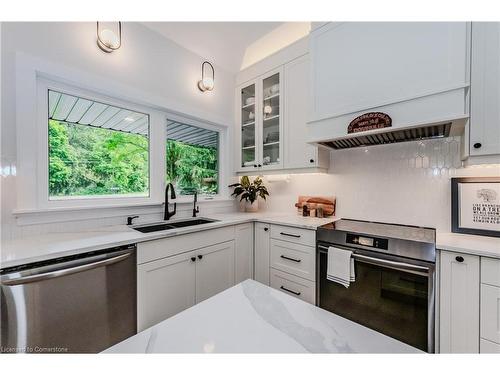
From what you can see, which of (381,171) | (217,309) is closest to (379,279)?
(381,171)

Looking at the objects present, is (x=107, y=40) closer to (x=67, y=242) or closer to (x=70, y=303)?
(x=67, y=242)

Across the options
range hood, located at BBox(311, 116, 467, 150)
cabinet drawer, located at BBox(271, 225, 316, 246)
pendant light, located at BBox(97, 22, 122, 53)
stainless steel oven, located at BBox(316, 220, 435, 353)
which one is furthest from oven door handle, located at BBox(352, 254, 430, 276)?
pendant light, located at BBox(97, 22, 122, 53)

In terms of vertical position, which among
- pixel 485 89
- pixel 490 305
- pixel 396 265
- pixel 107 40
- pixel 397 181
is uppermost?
pixel 107 40

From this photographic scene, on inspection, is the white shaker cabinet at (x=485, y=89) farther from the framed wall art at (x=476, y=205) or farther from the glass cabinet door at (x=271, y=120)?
the glass cabinet door at (x=271, y=120)

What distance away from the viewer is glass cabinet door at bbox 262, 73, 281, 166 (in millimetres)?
2365

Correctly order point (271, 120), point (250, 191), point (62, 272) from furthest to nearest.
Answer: point (250, 191)
point (271, 120)
point (62, 272)

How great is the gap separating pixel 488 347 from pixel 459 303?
0.22m

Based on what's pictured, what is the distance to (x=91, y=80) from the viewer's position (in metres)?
1.62

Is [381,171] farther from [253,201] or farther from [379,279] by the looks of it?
[253,201]

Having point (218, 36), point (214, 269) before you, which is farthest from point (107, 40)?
point (214, 269)

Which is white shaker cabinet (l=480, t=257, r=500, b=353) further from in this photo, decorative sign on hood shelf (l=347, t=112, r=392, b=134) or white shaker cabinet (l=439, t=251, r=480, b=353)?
decorative sign on hood shelf (l=347, t=112, r=392, b=134)

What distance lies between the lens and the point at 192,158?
2447 mm

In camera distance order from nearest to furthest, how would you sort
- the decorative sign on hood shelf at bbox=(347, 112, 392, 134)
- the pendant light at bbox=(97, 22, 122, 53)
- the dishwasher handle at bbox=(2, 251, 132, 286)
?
the dishwasher handle at bbox=(2, 251, 132, 286)
the decorative sign on hood shelf at bbox=(347, 112, 392, 134)
the pendant light at bbox=(97, 22, 122, 53)

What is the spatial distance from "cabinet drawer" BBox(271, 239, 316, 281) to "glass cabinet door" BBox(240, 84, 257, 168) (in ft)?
3.38
